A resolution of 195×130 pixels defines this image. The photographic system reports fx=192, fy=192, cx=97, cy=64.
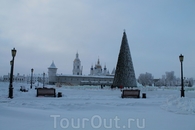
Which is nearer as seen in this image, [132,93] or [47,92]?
[47,92]

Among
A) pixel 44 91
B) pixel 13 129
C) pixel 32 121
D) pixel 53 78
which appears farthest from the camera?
pixel 53 78

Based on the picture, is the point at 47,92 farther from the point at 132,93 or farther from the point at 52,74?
the point at 52,74

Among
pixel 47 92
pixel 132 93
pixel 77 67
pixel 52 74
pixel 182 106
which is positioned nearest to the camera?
pixel 182 106

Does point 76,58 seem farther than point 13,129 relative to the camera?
Yes

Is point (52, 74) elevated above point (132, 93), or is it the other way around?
point (52, 74)

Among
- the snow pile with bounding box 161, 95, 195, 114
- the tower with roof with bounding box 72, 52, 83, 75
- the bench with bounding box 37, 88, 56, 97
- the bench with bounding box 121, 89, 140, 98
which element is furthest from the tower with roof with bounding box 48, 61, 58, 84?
the snow pile with bounding box 161, 95, 195, 114

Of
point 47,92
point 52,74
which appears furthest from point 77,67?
point 47,92

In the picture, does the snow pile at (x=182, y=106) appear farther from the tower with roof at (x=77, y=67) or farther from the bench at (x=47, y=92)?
the tower with roof at (x=77, y=67)

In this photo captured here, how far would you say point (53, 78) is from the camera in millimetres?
78875

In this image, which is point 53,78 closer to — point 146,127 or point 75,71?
point 75,71

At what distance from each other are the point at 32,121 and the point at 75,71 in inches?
3732

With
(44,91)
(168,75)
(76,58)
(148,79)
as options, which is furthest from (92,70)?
(44,91)

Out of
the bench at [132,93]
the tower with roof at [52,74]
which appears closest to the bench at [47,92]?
the bench at [132,93]

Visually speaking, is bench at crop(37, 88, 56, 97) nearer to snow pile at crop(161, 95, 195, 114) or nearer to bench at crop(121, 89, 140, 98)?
bench at crop(121, 89, 140, 98)
